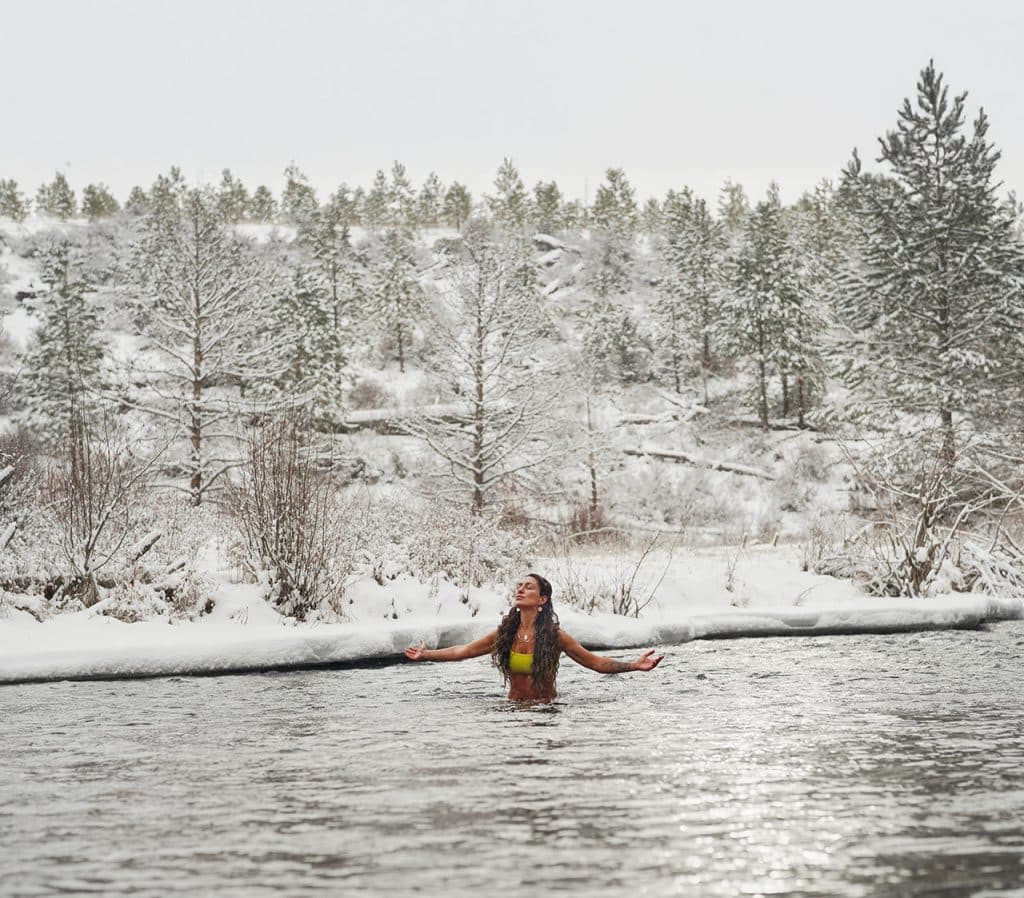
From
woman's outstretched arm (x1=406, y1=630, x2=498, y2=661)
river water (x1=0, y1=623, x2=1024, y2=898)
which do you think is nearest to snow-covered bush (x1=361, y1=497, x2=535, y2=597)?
river water (x1=0, y1=623, x2=1024, y2=898)

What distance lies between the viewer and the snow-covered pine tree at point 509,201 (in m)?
87.5

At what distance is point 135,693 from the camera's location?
9.69m

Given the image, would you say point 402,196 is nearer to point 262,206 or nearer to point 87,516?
point 262,206

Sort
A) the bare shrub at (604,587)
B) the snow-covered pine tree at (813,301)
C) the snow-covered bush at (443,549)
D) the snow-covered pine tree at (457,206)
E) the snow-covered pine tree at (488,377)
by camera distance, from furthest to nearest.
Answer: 1. the snow-covered pine tree at (457,206)
2. the snow-covered pine tree at (813,301)
3. the snow-covered pine tree at (488,377)
4. the snow-covered bush at (443,549)
5. the bare shrub at (604,587)

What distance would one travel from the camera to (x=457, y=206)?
98.6 metres

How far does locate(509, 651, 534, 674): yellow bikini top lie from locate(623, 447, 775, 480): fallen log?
112 feet

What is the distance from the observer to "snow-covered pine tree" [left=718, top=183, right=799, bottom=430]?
4912cm

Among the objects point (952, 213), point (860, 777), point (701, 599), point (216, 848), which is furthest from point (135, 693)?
point (952, 213)

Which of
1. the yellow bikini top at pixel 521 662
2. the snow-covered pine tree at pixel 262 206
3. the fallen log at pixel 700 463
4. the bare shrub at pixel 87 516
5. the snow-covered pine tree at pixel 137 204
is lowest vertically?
the yellow bikini top at pixel 521 662

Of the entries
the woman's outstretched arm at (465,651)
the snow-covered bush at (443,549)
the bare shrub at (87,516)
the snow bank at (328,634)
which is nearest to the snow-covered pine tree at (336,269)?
the snow-covered bush at (443,549)

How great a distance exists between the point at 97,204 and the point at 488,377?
254ft

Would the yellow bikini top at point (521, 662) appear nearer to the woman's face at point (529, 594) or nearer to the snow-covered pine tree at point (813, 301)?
the woman's face at point (529, 594)

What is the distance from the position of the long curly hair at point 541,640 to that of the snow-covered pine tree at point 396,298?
4961 cm

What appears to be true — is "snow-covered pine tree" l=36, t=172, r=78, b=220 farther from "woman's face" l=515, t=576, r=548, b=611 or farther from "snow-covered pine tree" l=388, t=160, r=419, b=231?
"woman's face" l=515, t=576, r=548, b=611
